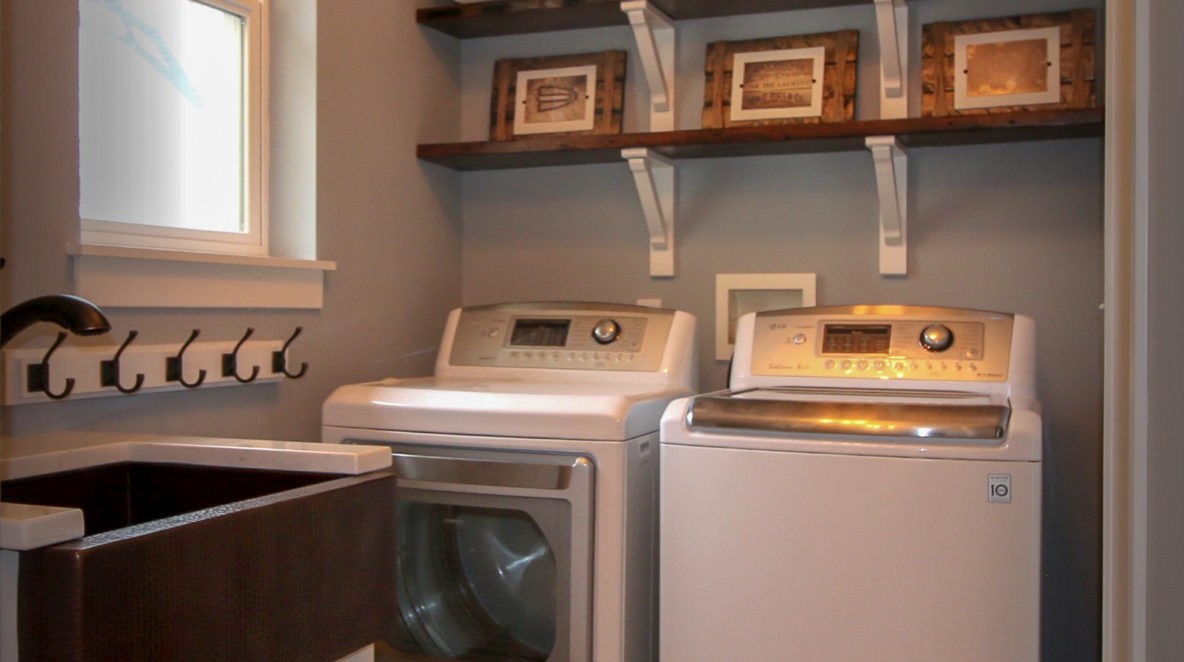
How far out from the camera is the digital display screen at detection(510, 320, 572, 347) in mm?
2400

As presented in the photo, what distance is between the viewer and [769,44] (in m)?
2.53

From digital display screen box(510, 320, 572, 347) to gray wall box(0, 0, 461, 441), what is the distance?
33cm

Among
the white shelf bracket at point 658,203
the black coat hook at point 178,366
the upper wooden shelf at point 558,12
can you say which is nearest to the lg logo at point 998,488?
the white shelf bracket at point 658,203

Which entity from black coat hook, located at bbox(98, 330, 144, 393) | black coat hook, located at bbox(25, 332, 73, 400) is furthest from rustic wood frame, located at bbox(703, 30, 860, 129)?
black coat hook, located at bbox(25, 332, 73, 400)

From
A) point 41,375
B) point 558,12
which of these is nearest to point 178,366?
point 41,375

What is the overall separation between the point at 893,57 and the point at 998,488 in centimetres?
111

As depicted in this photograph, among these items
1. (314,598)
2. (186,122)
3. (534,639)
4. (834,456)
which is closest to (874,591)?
(834,456)

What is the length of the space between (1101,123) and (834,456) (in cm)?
97

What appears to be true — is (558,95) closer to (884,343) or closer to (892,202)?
(892,202)

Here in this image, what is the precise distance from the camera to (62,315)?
0.93 meters

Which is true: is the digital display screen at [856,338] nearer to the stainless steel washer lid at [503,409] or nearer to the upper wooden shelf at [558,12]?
the stainless steel washer lid at [503,409]

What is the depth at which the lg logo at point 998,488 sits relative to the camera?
1.63 meters

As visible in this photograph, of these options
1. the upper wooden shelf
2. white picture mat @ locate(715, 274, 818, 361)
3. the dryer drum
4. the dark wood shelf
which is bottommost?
the dryer drum

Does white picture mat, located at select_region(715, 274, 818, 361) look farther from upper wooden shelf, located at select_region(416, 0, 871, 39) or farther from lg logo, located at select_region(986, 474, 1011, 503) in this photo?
lg logo, located at select_region(986, 474, 1011, 503)
